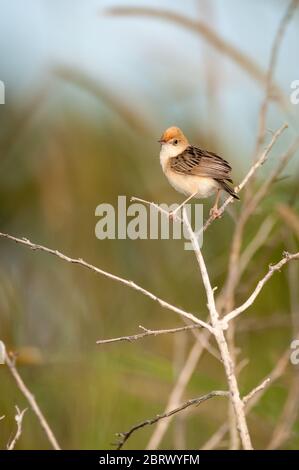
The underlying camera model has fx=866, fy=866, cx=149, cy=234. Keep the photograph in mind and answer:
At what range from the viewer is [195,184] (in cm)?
280

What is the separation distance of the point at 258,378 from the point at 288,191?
0.86 metres

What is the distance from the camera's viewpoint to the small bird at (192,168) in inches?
105

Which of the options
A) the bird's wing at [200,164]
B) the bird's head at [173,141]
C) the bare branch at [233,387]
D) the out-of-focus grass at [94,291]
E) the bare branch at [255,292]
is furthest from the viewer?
the out-of-focus grass at [94,291]

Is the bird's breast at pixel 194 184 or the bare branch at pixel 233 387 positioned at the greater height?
the bird's breast at pixel 194 184

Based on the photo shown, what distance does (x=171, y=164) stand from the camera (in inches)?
113

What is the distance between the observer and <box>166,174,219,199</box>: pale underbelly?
273cm

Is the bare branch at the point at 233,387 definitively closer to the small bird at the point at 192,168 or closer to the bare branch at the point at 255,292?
the bare branch at the point at 255,292

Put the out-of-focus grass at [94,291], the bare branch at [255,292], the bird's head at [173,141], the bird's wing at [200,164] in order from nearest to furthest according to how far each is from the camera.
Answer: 1. the bare branch at [255,292]
2. the bird's wing at [200,164]
3. the bird's head at [173,141]
4. the out-of-focus grass at [94,291]

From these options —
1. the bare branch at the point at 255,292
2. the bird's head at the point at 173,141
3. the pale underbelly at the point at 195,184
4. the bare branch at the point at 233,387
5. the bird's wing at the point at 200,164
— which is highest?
the bird's head at the point at 173,141

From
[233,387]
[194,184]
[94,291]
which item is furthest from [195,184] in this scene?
[94,291]

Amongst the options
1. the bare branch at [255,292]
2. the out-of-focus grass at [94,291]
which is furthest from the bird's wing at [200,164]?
the bare branch at [255,292]

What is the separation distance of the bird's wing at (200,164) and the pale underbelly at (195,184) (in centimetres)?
2

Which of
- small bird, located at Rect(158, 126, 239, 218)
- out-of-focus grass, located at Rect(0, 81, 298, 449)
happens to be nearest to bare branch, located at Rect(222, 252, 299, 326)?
small bird, located at Rect(158, 126, 239, 218)

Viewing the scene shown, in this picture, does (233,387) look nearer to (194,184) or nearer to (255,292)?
(255,292)
